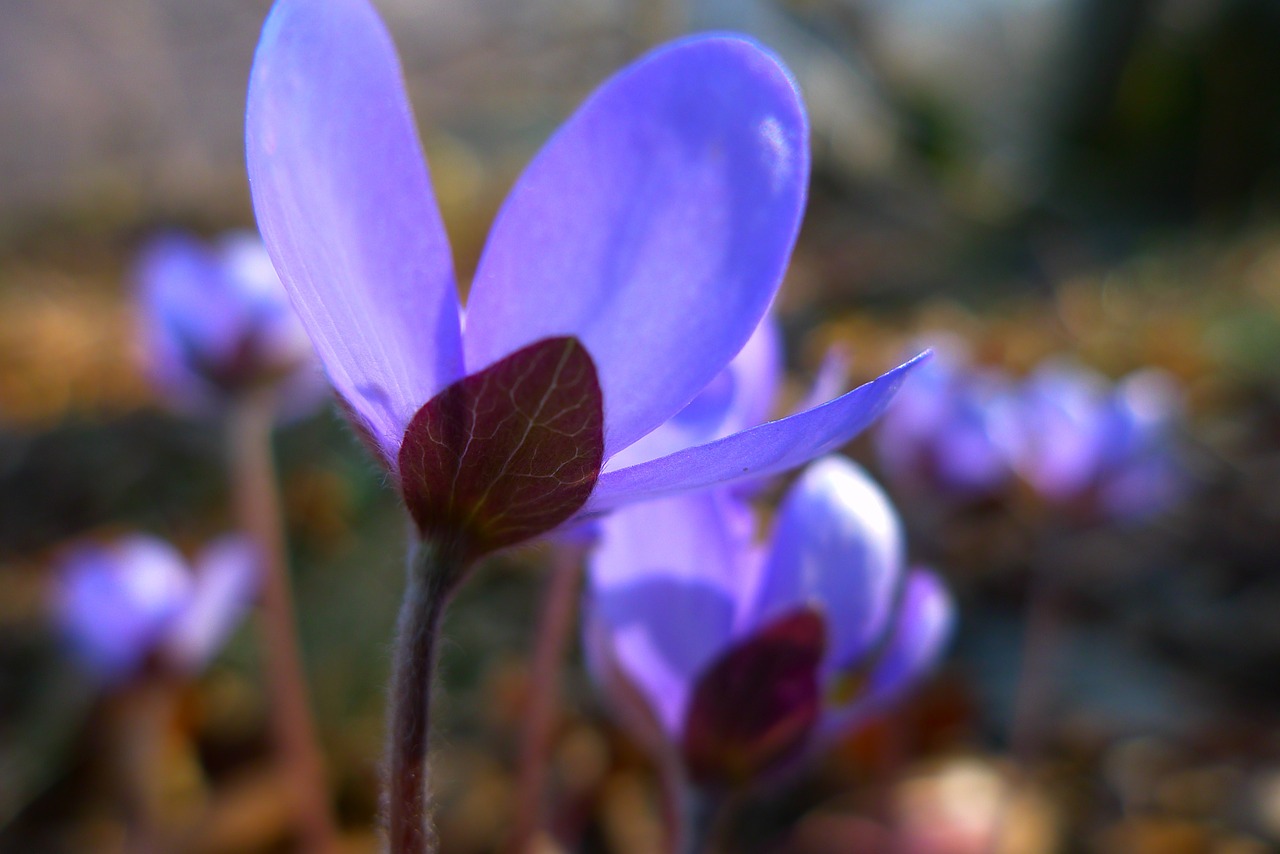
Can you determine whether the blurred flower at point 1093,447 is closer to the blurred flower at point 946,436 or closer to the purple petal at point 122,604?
the blurred flower at point 946,436

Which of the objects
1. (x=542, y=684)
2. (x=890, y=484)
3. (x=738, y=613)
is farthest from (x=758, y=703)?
(x=890, y=484)

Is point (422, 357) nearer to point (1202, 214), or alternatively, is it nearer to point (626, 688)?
point (626, 688)

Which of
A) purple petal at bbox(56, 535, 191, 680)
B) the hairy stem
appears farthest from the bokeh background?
purple petal at bbox(56, 535, 191, 680)

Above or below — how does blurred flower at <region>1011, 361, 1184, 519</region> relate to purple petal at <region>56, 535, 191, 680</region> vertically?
below

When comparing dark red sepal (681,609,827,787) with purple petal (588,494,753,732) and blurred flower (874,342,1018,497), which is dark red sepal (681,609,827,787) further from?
blurred flower (874,342,1018,497)

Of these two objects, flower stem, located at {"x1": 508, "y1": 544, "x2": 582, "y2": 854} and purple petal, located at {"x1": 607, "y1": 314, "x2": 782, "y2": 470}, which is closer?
purple petal, located at {"x1": 607, "y1": 314, "x2": 782, "y2": 470}

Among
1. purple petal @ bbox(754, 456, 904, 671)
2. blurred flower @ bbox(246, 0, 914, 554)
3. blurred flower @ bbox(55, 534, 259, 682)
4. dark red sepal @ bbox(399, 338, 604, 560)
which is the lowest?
blurred flower @ bbox(55, 534, 259, 682)
